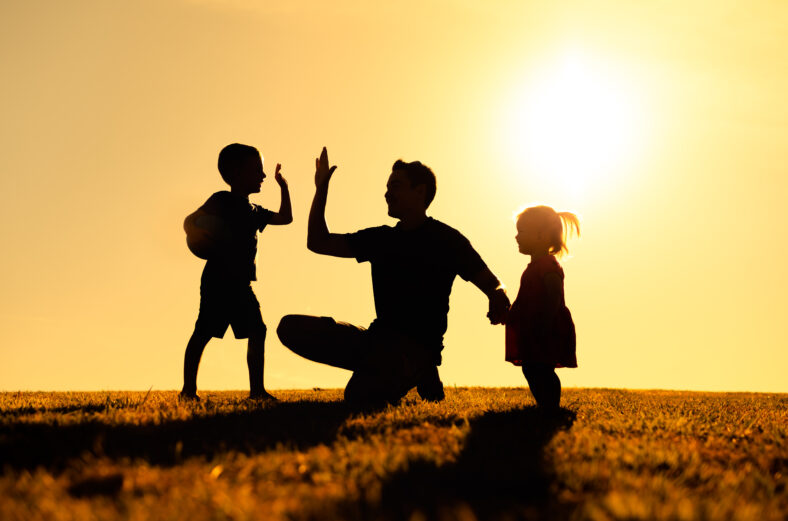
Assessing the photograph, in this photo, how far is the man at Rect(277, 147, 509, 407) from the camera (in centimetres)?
705

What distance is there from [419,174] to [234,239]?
94.3 inches

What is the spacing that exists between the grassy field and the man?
1.57 metres

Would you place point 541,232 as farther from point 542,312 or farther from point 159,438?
→ point 159,438

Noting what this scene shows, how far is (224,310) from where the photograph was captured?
818cm

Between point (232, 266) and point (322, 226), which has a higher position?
point (322, 226)

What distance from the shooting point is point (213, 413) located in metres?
5.66

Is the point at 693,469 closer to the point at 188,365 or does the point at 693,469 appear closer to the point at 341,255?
the point at 341,255

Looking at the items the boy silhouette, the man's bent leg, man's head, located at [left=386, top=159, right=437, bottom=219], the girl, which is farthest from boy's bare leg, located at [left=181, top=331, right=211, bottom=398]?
the girl

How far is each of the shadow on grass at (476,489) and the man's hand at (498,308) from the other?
7.67 feet

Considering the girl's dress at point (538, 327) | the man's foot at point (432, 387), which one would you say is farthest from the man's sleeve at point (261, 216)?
the girl's dress at point (538, 327)

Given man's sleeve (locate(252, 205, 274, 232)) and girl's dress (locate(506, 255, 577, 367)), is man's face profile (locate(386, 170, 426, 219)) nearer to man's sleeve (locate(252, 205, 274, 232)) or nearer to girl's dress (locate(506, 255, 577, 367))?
girl's dress (locate(506, 255, 577, 367))

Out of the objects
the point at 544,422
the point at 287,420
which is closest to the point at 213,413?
the point at 287,420

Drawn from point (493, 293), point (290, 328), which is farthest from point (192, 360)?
point (493, 293)

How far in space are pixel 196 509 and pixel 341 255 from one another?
471 centimetres
